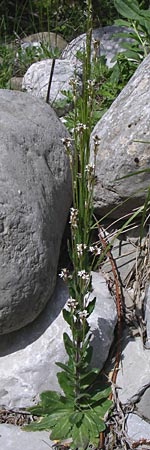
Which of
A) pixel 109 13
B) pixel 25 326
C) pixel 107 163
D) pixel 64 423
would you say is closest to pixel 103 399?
pixel 64 423

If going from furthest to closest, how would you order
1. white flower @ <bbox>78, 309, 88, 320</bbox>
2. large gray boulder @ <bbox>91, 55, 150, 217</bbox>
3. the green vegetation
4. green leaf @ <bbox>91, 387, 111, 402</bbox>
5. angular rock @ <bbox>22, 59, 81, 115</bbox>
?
1. angular rock @ <bbox>22, 59, 81, 115</bbox>
2. large gray boulder @ <bbox>91, 55, 150, 217</bbox>
3. green leaf @ <bbox>91, 387, 111, 402</bbox>
4. white flower @ <bbox>78, 309, 88, 320</bbox>
5. the green vegetation

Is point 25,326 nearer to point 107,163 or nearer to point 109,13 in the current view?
point 107,163

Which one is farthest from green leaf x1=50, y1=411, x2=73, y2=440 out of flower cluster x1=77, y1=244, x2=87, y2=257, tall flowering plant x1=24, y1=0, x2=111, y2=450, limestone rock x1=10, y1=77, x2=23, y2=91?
limestone rock x1=10, y1=77, x2=23, y2=91

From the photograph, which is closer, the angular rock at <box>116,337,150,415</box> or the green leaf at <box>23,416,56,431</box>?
the green leaf at <box>23,416,56,431</box>

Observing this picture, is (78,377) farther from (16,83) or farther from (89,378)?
(16,83)

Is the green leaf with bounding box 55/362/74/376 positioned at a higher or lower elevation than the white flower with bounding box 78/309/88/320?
lower

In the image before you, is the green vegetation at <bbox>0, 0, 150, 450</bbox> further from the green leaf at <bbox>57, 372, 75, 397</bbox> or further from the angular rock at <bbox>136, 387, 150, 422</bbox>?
the angular rock at <bbox>136, 387, 150, 422</bbox>
